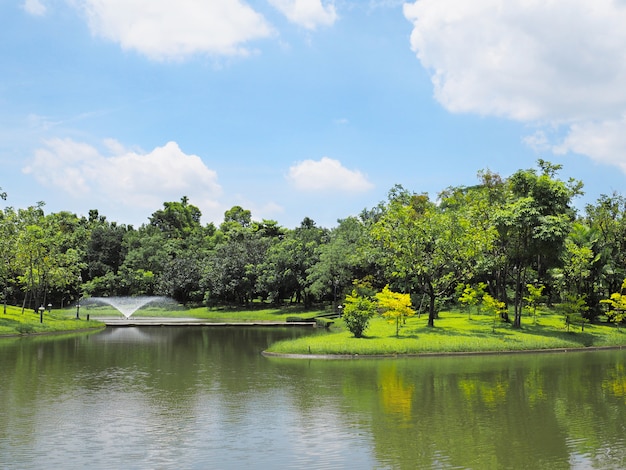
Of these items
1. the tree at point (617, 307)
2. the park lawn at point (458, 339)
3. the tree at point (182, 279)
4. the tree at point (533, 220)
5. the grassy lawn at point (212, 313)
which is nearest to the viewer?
the park lawn at point (458, 339)

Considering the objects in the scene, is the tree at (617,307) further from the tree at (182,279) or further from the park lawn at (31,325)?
the tree at (182,279)

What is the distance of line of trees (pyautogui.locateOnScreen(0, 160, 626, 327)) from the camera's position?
49.8 metres

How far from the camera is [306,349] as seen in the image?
1524 inches

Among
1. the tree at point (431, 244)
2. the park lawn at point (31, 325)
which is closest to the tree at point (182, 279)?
the park lawn at point (31, 325)

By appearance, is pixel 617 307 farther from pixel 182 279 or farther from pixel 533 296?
pixel 182 279

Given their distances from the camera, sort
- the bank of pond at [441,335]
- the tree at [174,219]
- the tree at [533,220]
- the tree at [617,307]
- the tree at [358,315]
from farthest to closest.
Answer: the tree at [174,219] → the tree at [617,307] → the tree at [533,220] → the tree at [358,315] → the bank of pond at [441,335]

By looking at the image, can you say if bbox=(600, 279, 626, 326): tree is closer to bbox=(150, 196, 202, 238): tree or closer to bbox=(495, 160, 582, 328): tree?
bbox=(495, 160, 582, 328): tree

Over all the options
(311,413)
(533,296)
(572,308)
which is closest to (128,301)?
(533,296)

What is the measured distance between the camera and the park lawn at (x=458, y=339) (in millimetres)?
39312

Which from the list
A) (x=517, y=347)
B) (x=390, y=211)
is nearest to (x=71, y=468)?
(x=517, y=347)

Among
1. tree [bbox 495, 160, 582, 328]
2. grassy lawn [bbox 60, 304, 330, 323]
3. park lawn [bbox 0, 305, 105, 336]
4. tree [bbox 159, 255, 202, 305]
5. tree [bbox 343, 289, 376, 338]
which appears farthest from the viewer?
tree [bbox 159, 255, 202, 305]

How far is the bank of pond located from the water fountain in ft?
111

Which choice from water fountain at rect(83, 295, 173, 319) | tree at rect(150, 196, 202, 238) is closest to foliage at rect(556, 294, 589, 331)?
water fountain at rect(83, 295, 173, 319)

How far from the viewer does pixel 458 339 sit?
42.8m
